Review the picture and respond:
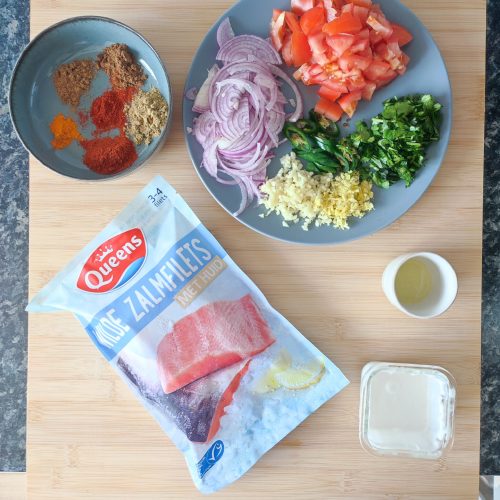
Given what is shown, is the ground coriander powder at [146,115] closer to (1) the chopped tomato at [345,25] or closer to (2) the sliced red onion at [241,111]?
(2) the sliced red onion at [241,111]

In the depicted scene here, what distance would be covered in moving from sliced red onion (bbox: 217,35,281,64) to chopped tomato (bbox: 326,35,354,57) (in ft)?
0.41

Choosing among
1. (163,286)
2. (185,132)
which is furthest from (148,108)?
(163,286)

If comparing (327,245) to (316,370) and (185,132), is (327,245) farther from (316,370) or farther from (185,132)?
(185,132)

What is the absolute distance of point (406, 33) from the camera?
3.53 feet

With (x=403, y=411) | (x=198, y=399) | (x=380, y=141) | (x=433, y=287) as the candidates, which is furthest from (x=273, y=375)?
(x=380, y=141)

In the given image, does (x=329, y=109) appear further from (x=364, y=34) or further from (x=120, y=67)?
(x=120, y=67)

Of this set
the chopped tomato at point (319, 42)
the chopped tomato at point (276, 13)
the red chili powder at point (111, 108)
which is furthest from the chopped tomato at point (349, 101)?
the red chili powder at point (111, 108)

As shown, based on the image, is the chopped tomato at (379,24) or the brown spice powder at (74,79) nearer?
the chopped tomato at (379,24)

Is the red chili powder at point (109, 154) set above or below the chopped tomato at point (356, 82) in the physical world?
below

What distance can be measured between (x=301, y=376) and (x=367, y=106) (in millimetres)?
582

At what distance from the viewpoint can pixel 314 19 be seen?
1061 mm

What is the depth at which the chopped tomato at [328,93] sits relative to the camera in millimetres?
1101

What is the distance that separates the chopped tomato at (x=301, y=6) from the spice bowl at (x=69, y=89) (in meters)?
0.29

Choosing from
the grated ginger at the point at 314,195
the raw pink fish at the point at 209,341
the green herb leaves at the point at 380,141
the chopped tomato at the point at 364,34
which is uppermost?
the chopped tomato at the point at 364,34
